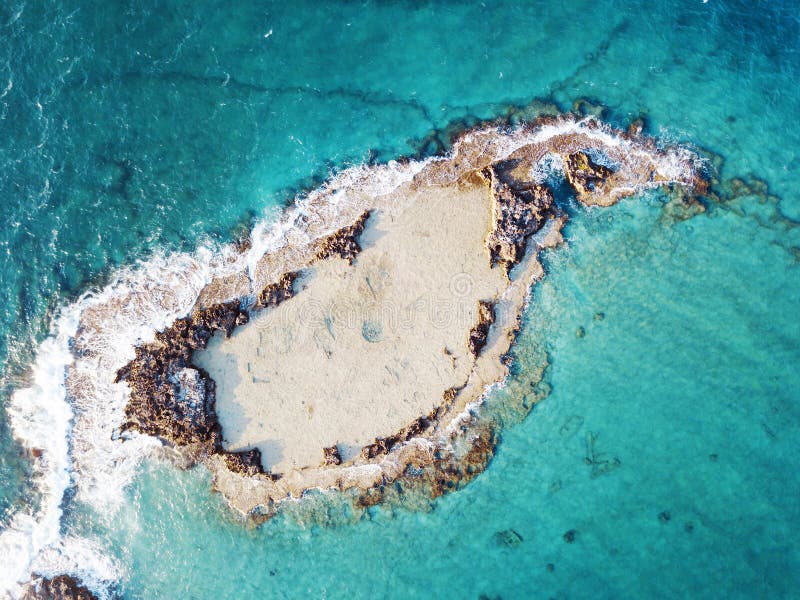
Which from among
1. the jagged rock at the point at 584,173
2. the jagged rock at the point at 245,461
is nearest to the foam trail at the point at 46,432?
the jagged rock at the point at 245,461

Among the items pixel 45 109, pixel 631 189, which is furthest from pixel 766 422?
pixel 45 109

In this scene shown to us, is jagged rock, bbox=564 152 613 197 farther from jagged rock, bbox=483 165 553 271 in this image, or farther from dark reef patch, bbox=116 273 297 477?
dark reef patch, bbox=116 273 297 477

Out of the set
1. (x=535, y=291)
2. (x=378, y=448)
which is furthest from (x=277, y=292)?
(x=535, y=291)

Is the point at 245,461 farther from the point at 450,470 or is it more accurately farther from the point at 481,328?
the point at 481,328

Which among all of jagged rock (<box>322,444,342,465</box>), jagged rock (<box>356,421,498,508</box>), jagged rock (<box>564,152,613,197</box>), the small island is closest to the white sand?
the small island

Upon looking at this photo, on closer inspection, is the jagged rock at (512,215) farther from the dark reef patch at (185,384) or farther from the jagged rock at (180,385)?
the jagged rock at (180,385)
